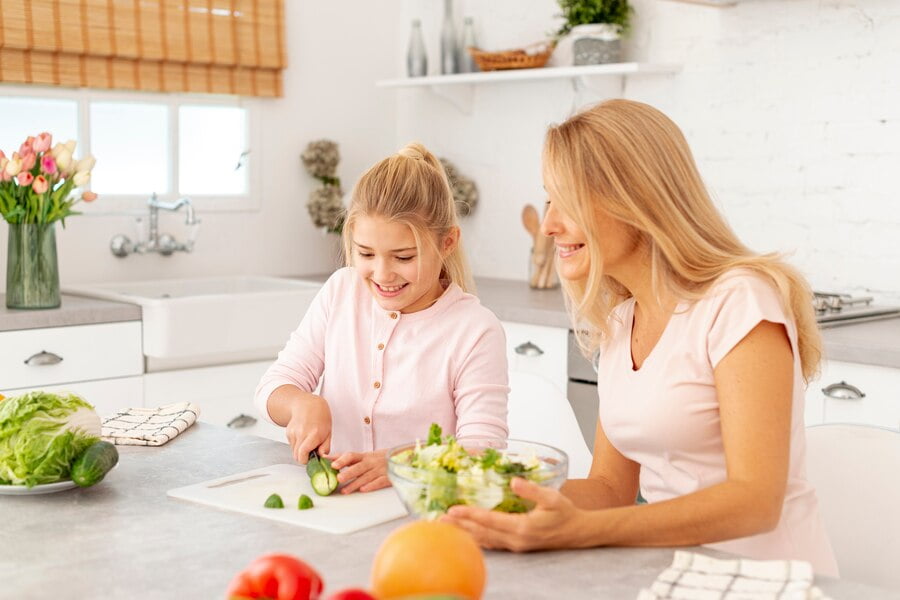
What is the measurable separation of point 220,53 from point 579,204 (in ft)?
9.13

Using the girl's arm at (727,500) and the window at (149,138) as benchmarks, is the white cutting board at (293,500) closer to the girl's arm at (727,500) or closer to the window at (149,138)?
the girl's arm at (727,500)

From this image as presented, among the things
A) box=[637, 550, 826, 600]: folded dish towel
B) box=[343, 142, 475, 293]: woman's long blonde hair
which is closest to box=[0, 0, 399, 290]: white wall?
box=[343, 142, 475, 293]: woman's long blonde hair

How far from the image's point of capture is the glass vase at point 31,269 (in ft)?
10.7

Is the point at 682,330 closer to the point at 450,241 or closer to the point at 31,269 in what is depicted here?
the point at 450,241

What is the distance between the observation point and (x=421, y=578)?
0.97 metres

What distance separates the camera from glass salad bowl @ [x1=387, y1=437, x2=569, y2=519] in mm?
1324

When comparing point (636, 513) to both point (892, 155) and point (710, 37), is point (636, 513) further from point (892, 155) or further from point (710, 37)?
point (710, 37)

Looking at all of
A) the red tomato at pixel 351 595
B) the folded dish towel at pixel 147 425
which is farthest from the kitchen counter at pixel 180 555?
the red tomato at pixel 351 595

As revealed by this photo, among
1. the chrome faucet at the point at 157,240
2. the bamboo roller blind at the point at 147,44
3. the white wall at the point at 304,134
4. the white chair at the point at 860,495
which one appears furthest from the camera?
the white wall at the point at 304,134

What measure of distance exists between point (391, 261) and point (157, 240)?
7.42ft

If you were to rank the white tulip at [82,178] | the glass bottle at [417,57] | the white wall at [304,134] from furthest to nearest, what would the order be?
the glass bottle at [417,57]
the white wall at [304,134]
the white tulip at [82,178]

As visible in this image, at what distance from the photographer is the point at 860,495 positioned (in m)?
1.74

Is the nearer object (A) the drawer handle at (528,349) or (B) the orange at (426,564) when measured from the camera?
(B) the orange at (426,564)

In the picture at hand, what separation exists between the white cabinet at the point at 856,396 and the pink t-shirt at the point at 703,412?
1042 millimetres
